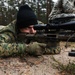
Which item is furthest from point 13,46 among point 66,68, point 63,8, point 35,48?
point 63,8

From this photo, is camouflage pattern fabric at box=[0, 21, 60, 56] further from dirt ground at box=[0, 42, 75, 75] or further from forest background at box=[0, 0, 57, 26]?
forest background at box=[0, 0, 57, 26]

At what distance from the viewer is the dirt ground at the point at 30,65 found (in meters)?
3.95

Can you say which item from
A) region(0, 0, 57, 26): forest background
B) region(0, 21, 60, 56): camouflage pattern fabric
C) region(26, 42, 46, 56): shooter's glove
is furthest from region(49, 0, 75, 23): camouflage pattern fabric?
region(0, 0, 57, 26): forest background

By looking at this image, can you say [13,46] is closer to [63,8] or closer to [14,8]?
[63,8]

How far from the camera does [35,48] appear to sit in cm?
396

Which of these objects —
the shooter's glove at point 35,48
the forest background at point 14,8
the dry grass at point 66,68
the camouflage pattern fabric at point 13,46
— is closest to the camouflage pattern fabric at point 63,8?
the camouflage pattern fabric at point 13,46

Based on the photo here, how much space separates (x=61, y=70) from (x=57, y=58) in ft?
1.60

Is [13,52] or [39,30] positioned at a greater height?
[39,30]

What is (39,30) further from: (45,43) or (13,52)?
(13,52)

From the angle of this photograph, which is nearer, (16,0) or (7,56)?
(7,56)

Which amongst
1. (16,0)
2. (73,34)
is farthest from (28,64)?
(16,0)

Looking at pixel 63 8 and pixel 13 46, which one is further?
pixel 63 8

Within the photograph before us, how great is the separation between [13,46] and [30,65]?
0.39 m

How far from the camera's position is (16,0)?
33.8 m
